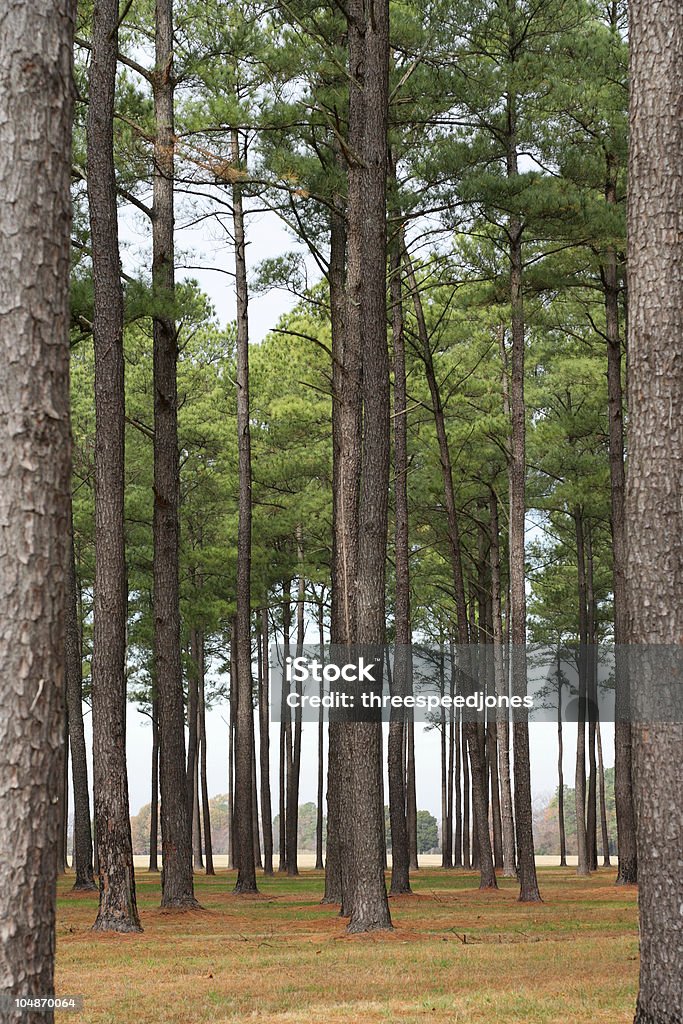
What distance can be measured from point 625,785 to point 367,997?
41.6ft

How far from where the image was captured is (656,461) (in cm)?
516

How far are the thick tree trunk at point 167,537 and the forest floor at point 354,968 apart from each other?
30.2 inches

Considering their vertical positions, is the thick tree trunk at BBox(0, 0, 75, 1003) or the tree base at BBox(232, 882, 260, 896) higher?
the thick tree trunk at BBox(0, 0, 75, 1003)

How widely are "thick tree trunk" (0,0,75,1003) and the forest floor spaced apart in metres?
3.36

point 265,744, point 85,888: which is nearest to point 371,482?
point 85,888

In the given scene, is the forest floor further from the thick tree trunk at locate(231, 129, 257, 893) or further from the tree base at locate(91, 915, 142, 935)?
the thick tree trunk at locate(231, 129, 257, 893)

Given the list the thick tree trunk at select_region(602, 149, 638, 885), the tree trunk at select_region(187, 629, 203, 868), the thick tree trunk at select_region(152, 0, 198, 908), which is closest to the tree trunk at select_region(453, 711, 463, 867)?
the tree trunk at select_region(187, 629, 203, 868)

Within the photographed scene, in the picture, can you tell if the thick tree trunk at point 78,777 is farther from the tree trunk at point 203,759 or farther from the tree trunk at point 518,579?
the tree trunk at point 518,579

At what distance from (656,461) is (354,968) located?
4631 millimetres

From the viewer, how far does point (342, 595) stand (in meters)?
13.4

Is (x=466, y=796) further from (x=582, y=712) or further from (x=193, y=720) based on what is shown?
(x=193, y=720)

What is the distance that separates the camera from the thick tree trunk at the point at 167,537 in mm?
13453

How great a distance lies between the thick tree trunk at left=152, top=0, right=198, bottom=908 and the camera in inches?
530

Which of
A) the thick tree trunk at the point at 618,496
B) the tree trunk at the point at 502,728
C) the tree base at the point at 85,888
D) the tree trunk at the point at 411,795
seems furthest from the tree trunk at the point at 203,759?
the thick tree trunk at the point at 618,496
